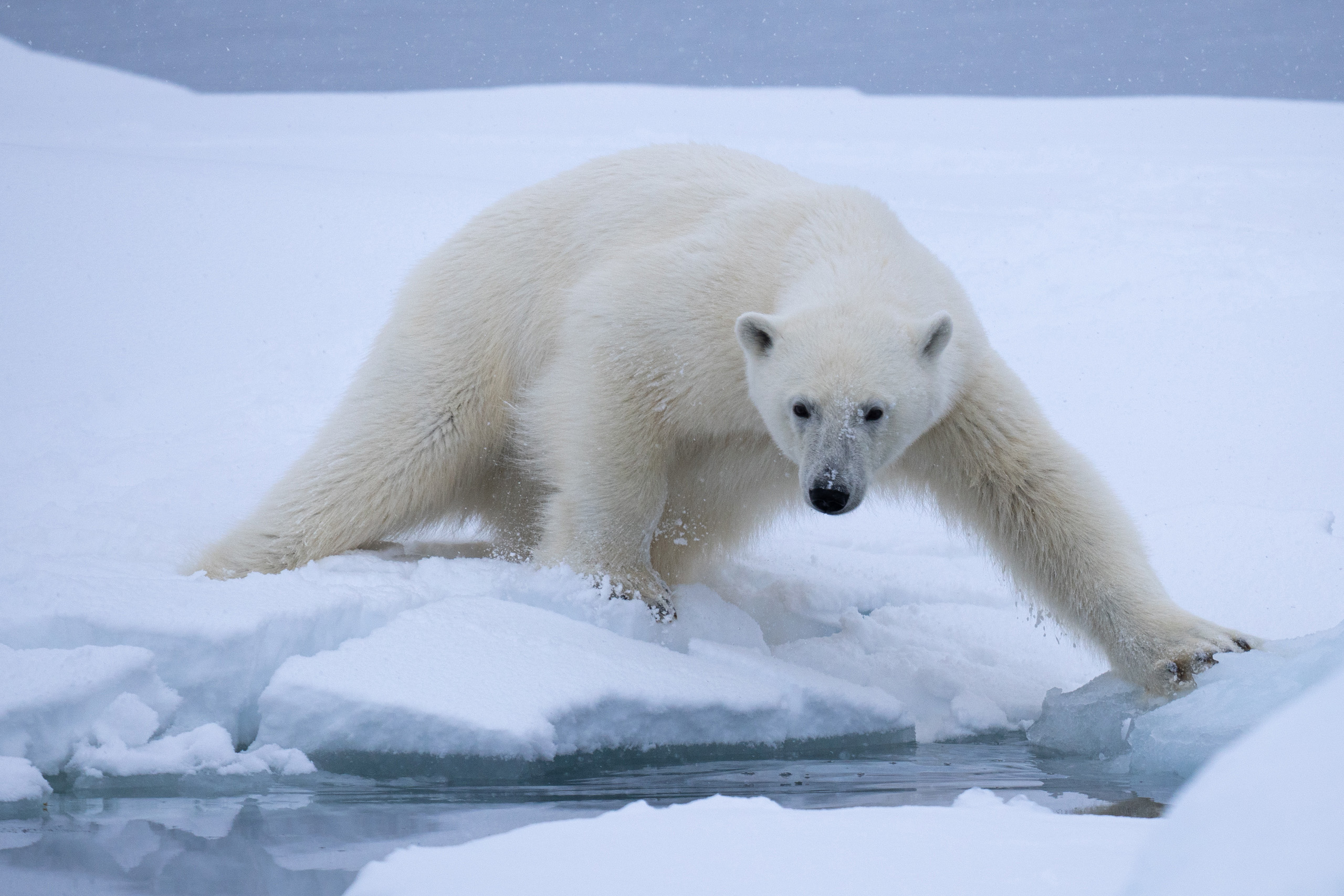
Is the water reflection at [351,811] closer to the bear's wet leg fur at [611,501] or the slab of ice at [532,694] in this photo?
the slab of ice at [532,694]

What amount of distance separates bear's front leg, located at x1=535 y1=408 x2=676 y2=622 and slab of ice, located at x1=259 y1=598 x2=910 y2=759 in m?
0.37

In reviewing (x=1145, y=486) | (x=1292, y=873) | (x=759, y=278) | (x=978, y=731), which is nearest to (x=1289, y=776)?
(x=1292, y=873)

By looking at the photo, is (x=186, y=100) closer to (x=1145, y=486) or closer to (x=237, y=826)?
(x=1145, y=486)

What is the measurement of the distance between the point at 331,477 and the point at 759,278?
1.56 meters

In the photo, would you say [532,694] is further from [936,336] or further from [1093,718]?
[1093,718]

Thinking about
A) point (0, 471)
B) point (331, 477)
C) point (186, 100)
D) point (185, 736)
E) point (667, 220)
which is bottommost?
point (185, 736)

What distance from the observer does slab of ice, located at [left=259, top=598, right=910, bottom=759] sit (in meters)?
2.61

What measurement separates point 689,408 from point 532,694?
1138 millimetres

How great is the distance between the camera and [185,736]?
2.55 metres

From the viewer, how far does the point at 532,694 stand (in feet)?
8.95

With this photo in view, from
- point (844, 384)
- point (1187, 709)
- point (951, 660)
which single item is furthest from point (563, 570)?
point (1187, 709)

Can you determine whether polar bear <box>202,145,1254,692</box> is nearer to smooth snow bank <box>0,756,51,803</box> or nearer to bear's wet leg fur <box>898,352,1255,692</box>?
bear's wet leg fur <box>898,352,1255,692</box>

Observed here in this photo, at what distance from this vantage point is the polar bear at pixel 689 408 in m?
3.20

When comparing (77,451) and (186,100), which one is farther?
(186,100)
